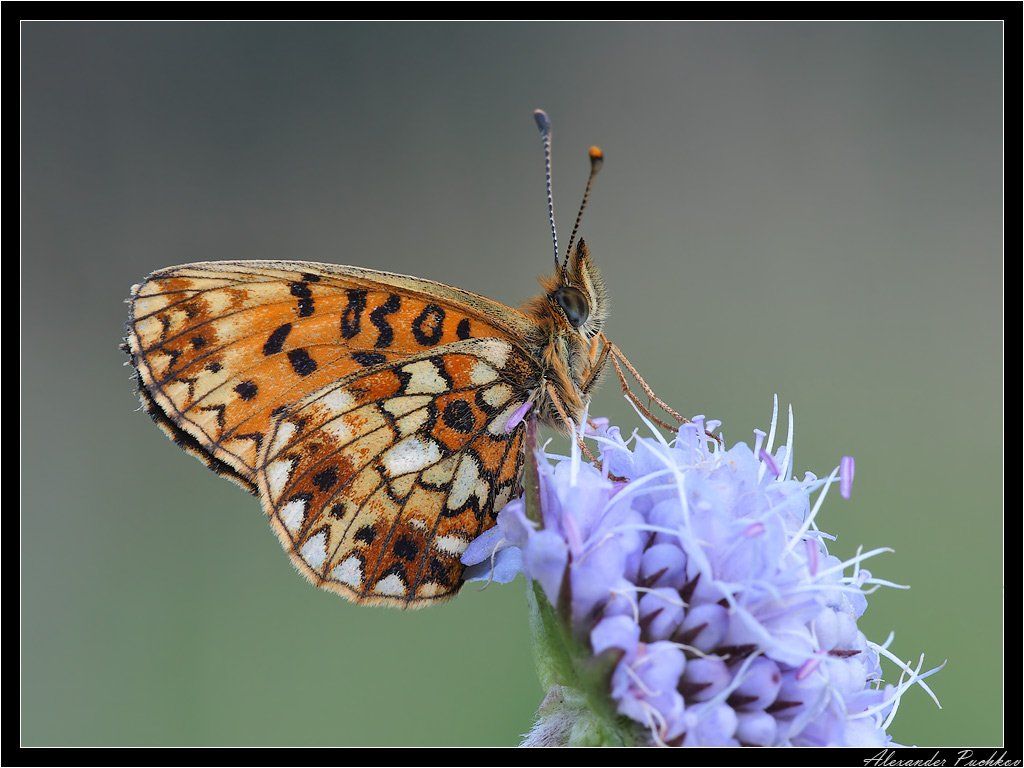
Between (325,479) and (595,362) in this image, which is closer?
(325,479)

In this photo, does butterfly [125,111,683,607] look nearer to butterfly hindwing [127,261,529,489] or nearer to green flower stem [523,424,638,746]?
butterfly hindwing [127,261,529,489]

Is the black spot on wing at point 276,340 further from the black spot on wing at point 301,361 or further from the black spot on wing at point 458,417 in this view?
the black spot on wing at point 458,417

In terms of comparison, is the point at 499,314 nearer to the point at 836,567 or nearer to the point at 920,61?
the point at 836,567

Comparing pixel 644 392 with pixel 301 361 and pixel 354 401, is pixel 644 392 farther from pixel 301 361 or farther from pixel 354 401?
pixel 301 361

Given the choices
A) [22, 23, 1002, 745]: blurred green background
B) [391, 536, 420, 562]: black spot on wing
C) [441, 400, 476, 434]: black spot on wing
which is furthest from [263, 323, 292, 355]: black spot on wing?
[22, 23, 1002, 745]: blurred green background

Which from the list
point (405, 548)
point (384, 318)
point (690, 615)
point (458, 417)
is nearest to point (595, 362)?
point (458, 417)

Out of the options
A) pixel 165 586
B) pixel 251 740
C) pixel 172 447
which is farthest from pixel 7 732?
pixel 172 447
